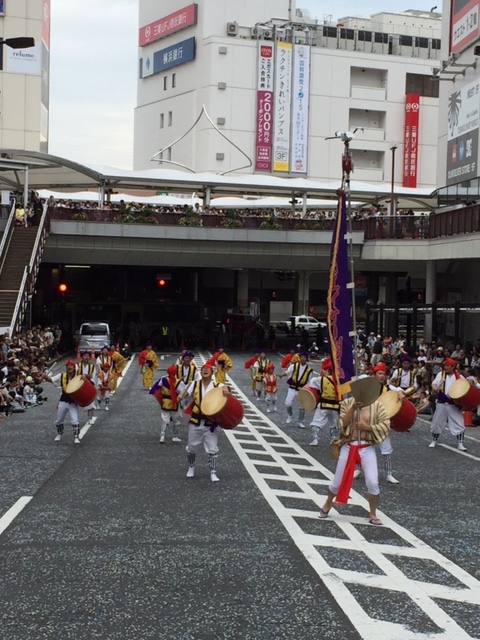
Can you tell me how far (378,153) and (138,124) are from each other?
23545 mm

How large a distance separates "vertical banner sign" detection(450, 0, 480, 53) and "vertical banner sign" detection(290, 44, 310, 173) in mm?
33611

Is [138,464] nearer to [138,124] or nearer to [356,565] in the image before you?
[356,565]

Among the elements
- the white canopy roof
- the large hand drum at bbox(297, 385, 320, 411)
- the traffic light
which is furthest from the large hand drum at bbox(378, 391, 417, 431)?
the traffic light

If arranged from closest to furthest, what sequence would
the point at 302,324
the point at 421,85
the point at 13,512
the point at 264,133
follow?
1. the point at 13,512
2. the point at 302,324
3. the point at 264,133
4. the point at 421,85

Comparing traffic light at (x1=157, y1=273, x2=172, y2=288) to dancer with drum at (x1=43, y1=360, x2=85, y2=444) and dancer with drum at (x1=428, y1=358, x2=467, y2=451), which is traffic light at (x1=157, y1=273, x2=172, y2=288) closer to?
dancer with drum at (x1=43, y1=360, x2=85, y2=444)

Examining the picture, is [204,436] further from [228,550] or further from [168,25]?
[168,25]

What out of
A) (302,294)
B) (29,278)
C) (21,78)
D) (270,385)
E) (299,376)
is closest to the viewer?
(299,376)

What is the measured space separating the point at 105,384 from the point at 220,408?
36.5 ft

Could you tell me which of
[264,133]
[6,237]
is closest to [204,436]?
[6,237]

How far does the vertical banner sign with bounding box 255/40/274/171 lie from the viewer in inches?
3152

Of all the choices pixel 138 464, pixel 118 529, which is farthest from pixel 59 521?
pixel 138 464

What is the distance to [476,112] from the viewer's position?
141 feet

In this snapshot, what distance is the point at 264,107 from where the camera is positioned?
3164 inches

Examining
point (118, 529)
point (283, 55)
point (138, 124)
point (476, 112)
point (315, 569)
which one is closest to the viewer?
point (315, 569)
